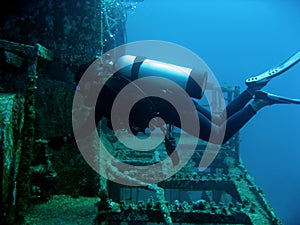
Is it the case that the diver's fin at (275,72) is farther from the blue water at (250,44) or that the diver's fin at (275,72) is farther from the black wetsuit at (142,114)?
the blue water at (250,44)

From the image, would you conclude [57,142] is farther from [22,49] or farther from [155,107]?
[155,107]

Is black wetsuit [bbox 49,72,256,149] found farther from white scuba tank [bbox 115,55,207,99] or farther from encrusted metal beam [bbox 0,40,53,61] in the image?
encrusted metal beam [bbox 0,40,53,61]

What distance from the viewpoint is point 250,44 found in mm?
78312

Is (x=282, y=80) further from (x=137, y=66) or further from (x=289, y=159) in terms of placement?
(x=137, y=66)

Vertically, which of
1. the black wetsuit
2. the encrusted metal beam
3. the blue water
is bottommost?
the black wetsuit

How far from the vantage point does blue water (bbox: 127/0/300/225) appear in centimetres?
6075

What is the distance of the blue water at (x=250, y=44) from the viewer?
199 feet

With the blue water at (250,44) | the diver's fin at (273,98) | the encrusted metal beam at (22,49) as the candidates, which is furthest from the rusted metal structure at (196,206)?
the blue water at (250,44)

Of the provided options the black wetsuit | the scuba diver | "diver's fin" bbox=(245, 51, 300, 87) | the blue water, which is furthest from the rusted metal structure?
the blue water

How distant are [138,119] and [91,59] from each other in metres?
0.88

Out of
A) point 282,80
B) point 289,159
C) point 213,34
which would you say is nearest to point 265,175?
point 289,159

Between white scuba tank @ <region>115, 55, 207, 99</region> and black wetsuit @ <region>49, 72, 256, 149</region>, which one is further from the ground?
white scuba tank @ <region>115, 55, 207, 99</region>

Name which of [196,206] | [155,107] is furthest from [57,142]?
[196,206]

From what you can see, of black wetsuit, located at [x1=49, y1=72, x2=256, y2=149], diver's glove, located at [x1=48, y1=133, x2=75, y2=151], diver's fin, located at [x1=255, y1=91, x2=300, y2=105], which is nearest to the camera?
diver's glove, located at [x1=48, y1=133, x2=75, y2=151]
